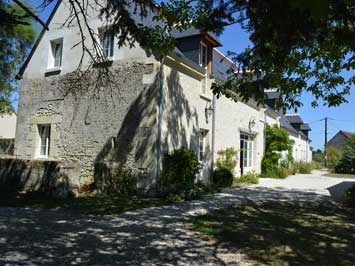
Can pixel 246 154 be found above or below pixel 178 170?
above

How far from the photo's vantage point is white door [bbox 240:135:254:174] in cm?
1645

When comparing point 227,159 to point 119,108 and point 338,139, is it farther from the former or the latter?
point 338,139

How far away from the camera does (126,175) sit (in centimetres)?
1002

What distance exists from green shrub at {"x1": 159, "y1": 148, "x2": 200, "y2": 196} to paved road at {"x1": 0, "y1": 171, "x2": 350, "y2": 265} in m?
2.21

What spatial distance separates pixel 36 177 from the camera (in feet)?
33.5

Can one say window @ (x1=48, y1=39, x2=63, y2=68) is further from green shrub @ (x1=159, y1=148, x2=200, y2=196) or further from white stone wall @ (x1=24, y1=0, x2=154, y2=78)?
green shrub @ (x1=159, y1=148, x2=200, y2=196)

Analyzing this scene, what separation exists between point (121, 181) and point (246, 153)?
30.2ft

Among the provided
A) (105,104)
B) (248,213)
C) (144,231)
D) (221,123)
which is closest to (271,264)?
(144,231)

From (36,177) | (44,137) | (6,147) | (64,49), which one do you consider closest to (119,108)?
(36,177)

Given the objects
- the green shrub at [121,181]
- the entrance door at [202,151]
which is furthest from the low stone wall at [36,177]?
the entrance door at [202,151]

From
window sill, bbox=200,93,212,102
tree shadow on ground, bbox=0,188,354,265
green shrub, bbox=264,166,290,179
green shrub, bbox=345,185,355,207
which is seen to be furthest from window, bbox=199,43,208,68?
green shrub, bbox=264,166,290,179

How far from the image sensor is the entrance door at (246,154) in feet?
53.8

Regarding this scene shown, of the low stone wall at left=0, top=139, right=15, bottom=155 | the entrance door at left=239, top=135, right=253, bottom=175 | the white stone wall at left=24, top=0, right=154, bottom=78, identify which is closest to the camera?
the white stone wall at left=24, top=0, right=154, bottom=78

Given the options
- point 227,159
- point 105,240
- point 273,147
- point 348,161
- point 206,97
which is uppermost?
point 206,97
